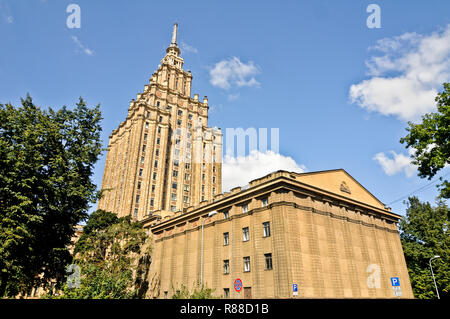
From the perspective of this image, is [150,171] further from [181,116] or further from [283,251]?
[283,251]

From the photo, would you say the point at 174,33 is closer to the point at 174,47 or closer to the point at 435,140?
the point at 174,47

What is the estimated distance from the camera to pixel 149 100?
81.7 metres

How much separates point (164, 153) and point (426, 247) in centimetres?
6086

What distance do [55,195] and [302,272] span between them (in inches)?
912

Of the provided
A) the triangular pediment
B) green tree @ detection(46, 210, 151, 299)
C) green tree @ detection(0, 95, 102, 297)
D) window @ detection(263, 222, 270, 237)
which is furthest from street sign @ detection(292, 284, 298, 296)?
green tree @ detection(0, 95, 102, 297)

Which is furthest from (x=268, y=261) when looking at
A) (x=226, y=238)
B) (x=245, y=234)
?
(x=226, y=238)

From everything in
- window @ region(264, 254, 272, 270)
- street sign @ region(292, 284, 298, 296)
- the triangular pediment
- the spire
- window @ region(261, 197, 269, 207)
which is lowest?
street sign @ region(292, 284, 298, 296)

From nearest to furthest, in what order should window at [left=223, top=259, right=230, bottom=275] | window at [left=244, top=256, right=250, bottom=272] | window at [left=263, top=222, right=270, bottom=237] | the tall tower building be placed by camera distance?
window at [left=263, top=222, right=270, bottom=237], window at [left=244, top=256, right=250, bottom=272], window at [left=223, top=259, right=230, bottom=275], the tall tower building

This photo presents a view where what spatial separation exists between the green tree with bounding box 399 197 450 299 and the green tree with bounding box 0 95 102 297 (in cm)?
5054

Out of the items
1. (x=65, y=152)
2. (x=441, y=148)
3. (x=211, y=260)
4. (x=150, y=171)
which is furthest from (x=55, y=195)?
(x=150, y=171)

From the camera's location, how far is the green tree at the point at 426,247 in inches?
1767

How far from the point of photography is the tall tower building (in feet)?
231

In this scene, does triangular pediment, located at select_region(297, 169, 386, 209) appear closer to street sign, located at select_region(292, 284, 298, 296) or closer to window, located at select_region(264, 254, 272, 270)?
window, located at select_region(264, 254, 272, 270)

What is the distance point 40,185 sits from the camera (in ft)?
75.4
